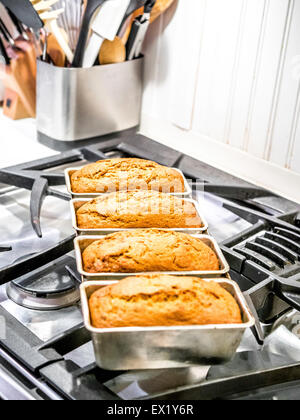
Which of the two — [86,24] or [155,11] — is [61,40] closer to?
[86,24]

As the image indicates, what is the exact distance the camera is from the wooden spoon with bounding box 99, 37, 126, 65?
1091 millimetres

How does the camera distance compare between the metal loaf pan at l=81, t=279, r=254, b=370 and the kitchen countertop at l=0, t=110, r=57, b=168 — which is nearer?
the metal loaf pan at l=81, t=279, r=254, b=370

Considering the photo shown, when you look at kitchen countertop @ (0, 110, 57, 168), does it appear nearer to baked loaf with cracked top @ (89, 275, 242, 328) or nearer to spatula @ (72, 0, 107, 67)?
spatula @ (72, 0, 107, 67)

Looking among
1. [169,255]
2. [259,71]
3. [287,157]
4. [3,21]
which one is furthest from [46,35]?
[169,255]

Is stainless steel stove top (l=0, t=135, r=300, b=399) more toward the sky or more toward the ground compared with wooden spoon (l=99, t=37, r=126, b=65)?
more toward the ground

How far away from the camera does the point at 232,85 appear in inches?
42.7

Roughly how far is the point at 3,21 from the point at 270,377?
949 millimetres

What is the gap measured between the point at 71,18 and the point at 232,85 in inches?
14.5

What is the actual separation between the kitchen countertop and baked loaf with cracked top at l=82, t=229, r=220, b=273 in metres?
0.50

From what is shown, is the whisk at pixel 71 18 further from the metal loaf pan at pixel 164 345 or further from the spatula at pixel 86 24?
the metal loaf pan at pixel 164 345

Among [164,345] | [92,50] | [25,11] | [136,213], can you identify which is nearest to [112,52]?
[92,50]

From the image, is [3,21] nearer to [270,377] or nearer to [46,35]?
[46,35]

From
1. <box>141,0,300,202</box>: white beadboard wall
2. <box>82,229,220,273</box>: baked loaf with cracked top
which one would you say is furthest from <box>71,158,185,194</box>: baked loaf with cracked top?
<box>141,0,300,202</box>: white beadboard wall

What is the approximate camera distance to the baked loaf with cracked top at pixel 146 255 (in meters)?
0.63
